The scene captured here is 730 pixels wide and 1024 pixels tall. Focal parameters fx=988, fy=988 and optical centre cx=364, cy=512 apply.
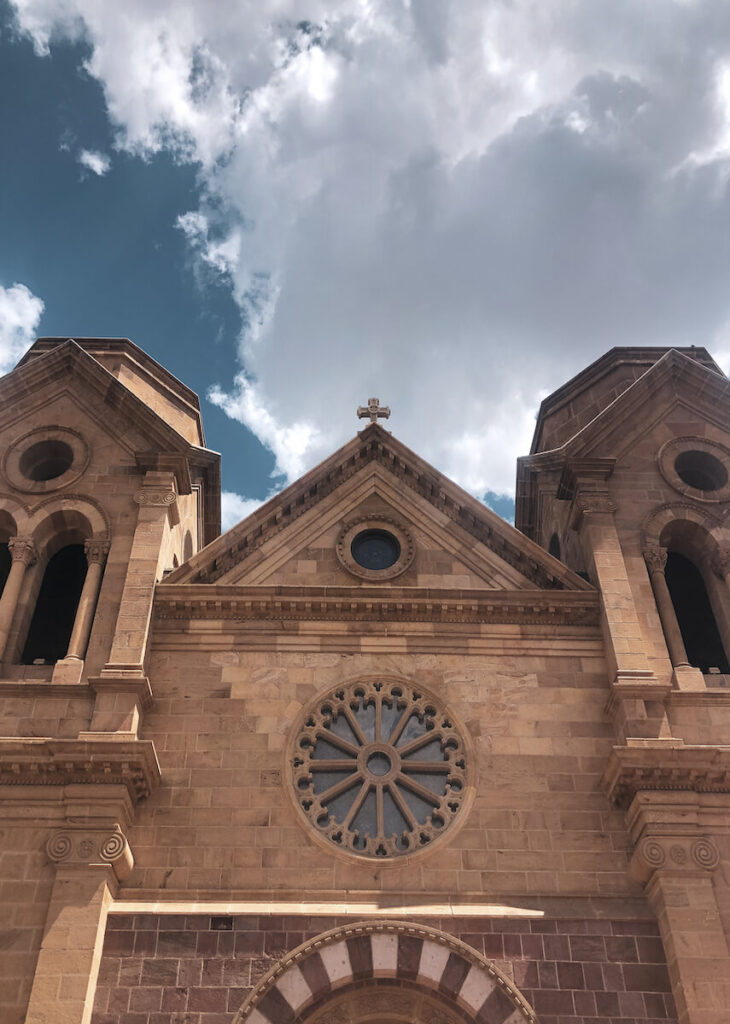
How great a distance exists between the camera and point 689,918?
14047mm

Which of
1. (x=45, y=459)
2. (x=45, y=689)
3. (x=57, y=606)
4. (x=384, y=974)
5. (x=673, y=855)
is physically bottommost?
(x=384, y=974)

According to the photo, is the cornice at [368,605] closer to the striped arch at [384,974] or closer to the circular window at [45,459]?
the circular window at [45,459]

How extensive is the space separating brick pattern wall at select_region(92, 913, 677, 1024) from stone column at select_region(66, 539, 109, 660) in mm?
4718

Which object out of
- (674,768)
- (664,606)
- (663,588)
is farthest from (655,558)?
(674,768)

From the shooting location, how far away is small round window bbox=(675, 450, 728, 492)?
20.7 m

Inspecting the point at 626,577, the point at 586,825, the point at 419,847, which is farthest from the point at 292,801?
the point at 626,577

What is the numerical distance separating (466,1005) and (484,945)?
84cm

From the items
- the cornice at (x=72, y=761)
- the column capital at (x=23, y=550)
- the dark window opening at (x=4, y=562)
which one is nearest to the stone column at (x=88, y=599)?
the column capital at (x=23, y=550)

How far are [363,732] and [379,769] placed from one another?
0.69m

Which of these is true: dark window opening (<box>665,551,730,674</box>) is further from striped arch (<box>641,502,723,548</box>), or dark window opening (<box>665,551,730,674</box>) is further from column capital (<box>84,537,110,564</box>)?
column capital (<box>84,537,110,564</box>)

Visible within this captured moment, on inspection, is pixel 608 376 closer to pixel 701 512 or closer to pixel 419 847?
pixel 701 512

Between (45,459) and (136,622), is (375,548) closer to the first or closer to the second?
(136,622)

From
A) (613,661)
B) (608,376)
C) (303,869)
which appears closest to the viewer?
(303,869)

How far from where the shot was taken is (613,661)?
56.2ft
